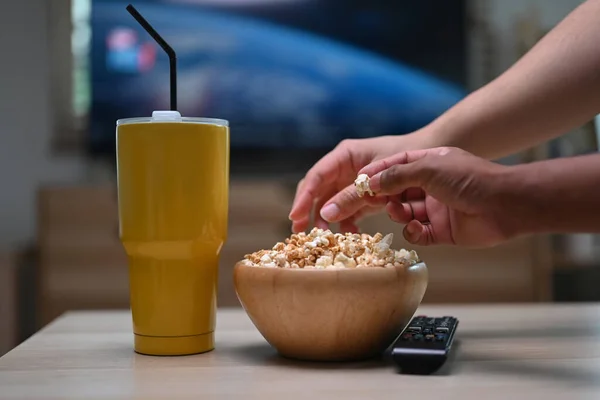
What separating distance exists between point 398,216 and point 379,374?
11.5 inches

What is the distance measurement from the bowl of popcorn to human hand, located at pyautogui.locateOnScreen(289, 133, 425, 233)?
28 centimetres

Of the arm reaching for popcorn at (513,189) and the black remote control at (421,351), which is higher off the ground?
the arm reaching for popcorn at (513,189)

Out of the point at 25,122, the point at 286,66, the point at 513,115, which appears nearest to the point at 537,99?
the point at 513,115

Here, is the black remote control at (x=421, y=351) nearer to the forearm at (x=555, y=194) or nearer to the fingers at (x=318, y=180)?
the forearm at (x=555, y=194)

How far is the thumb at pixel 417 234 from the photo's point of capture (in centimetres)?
84

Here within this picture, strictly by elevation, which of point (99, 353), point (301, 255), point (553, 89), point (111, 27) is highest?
point (111, 27)

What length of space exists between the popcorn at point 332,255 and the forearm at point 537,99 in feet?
1.23

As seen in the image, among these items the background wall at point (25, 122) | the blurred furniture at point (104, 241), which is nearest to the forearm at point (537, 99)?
the blurred furniture at point (104, 241)

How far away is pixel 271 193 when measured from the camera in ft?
7.27

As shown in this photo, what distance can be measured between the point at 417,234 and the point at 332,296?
0.76 ft

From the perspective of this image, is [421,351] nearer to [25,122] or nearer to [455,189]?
[455,189]

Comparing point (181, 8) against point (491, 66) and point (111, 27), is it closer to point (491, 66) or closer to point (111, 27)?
point (111, 27)

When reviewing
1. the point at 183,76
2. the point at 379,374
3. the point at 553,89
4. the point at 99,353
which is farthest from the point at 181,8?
the point at 379,374

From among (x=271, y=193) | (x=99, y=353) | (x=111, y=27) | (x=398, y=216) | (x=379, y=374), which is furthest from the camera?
(x=111, y=27)
